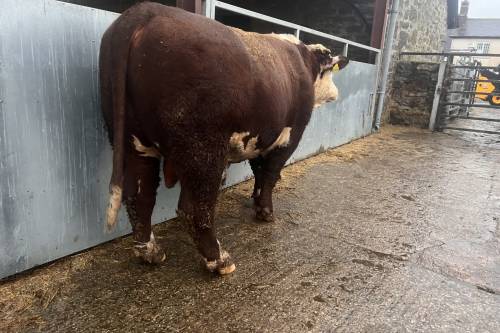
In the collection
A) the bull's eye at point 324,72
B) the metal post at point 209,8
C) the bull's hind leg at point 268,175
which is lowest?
the bull's hind leg at point 268,175

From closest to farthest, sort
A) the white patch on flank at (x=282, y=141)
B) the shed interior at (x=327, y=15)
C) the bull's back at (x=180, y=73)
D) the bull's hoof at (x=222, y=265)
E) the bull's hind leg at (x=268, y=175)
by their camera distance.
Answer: the bull's back at (x=180, y=73)
the bull's hoof at (x=222, y=265)
the white patch on flank at (x=282, y=141)
the bull's hind leg at (x=268, y=175)
the shed interior at (x=327, y=15)

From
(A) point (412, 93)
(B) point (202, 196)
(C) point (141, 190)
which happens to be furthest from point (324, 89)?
(A) point (412, 93)

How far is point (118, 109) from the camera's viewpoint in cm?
208

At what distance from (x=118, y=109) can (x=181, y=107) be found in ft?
1.17

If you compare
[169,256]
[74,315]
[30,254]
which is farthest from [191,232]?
[30,254]

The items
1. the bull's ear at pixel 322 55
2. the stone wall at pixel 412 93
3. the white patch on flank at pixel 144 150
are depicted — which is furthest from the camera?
the stone wall at pixel 412 93

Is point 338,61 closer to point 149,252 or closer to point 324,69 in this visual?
point 324,69

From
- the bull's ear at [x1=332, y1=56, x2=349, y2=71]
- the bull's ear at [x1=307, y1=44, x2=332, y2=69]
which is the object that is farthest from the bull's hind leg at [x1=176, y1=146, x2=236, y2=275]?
the bull's ear at [x1=332, y1=56, x2=349, y2=71]

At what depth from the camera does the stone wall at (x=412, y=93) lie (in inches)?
372

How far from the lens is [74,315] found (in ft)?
6.95

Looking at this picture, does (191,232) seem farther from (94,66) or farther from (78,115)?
(94,66)

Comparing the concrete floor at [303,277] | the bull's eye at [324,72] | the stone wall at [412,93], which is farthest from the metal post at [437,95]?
the bull's eye at [324,72]

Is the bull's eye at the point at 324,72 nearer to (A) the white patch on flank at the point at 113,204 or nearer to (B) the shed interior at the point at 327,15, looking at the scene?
(A) the white patch on flank at the point at 113,204

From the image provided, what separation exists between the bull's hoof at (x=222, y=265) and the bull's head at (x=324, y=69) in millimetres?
2126
